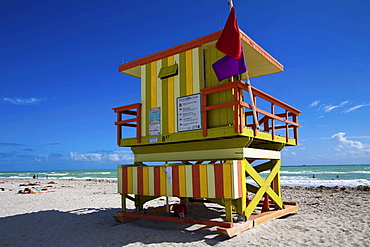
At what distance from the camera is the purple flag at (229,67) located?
6.72m

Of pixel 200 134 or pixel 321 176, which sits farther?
pixel 321 176

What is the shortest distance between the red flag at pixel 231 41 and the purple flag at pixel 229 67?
1.10 ft

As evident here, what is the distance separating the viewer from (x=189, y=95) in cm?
747

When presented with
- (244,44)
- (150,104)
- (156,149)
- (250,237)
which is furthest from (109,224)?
(244,44)

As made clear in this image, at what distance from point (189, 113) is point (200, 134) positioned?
69cm

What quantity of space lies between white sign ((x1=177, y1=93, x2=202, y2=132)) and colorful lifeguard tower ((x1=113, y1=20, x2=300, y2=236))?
0.08ft

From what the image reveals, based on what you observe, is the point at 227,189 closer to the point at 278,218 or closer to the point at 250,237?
the point at 250,237

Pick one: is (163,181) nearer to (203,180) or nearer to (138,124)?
(203,180)

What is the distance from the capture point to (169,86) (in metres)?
7.96

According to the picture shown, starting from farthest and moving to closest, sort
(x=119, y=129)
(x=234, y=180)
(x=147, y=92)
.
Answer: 1. (x=119, y=129)
2. (x=147, y=92)
3. (x=234, y=180)

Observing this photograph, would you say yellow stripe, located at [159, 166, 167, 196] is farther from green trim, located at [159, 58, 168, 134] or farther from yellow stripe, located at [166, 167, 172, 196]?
green trim, located at [159, 58, 168, 134]

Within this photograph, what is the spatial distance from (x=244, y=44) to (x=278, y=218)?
4.97 metres

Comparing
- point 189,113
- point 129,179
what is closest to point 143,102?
point 189,113

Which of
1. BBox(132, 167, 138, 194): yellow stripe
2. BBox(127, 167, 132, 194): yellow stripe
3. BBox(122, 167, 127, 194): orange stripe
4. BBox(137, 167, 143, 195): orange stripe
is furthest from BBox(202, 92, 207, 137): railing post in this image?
BBox(122, 167, 127, 194): orange stripe
